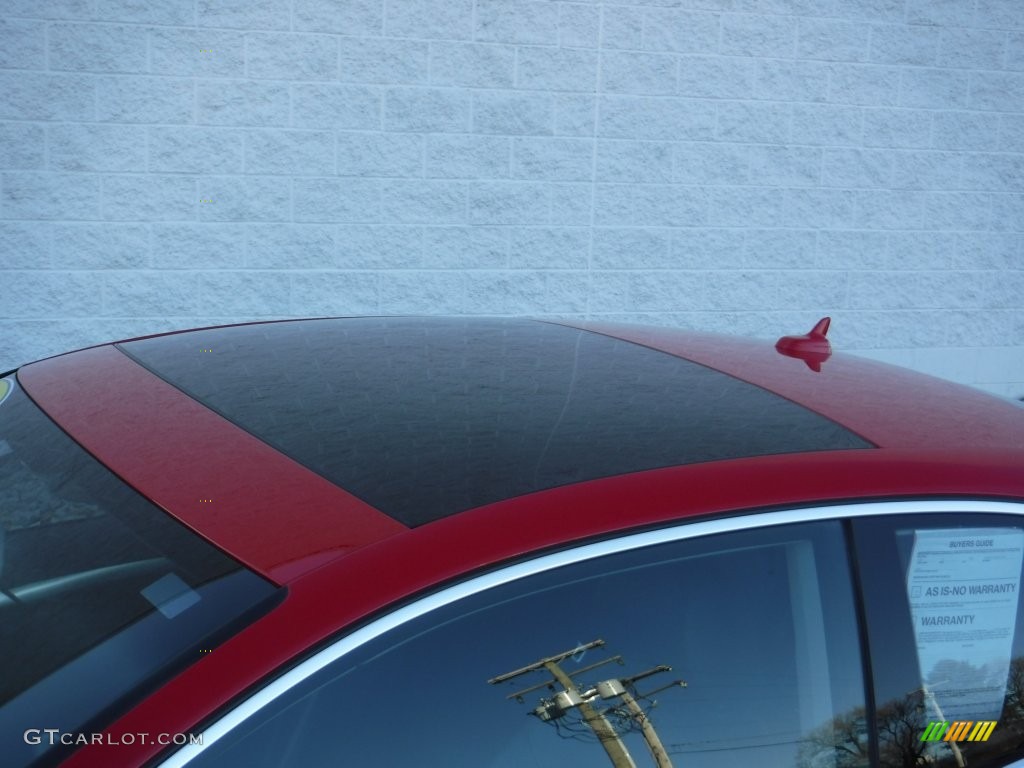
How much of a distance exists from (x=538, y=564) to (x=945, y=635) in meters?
0.72

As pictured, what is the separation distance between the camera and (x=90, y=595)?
1604 mm

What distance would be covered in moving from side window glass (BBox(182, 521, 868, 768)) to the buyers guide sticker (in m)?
0.15

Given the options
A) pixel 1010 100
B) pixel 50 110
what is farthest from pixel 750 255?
pixel 50 110

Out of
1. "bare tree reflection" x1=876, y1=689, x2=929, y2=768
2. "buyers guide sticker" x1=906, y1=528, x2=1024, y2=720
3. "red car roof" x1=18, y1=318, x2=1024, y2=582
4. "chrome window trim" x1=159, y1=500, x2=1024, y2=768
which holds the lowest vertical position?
"bare tree reflection" x1=876, y1=689, x2=929, y2=768

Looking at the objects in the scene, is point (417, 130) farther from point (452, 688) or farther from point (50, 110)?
point (452, 688)

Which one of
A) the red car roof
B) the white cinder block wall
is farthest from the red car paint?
the white cinder block wall

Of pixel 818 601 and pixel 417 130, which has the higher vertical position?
pixel 417 130

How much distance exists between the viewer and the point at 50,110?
17.5 ft

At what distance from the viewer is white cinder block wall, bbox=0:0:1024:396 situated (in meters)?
5.44

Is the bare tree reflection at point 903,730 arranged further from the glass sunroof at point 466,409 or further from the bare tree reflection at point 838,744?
the glass sunroof at point 466,409

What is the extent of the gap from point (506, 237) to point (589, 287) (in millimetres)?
520

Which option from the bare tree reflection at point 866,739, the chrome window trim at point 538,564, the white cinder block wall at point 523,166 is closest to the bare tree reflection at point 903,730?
the bare tree reflection at point 866,739
